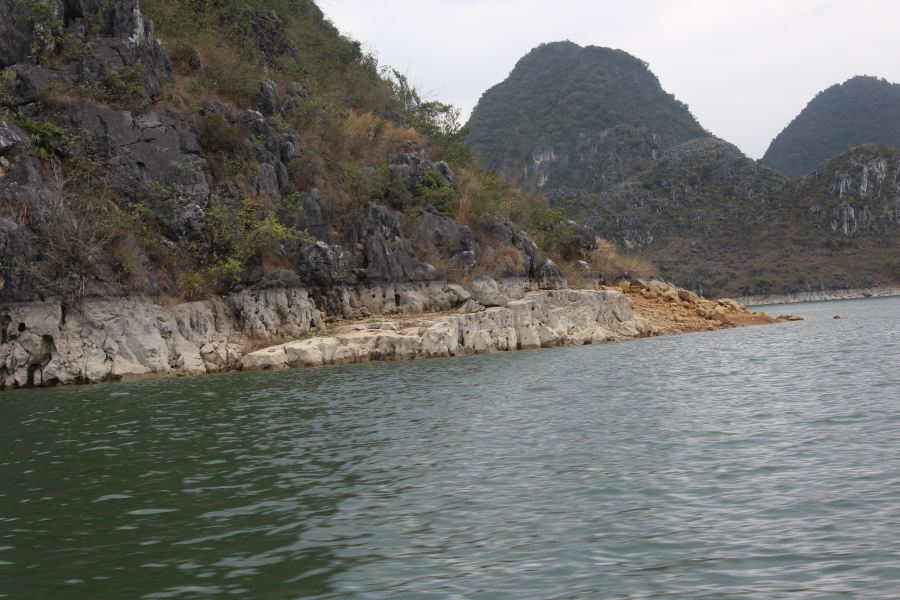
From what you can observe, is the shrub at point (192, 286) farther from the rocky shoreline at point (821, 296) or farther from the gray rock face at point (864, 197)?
the gray rock face at point (864, 197)

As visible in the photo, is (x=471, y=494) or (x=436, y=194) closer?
(x=471, y=494)

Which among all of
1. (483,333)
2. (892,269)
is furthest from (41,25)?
(892,269)

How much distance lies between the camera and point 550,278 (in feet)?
113

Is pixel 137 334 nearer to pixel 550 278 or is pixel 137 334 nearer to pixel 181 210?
pixel 181 210

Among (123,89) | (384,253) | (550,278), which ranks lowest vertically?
(550,278)

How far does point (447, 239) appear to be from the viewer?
1288 inches

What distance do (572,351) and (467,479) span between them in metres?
18.5

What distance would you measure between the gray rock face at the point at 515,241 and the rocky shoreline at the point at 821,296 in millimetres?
76604

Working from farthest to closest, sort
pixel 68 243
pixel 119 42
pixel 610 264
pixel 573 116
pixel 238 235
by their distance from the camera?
pixel 573 116 → pixel 610 264 → pixel 119 42 → pixel 238 235 → pixel 68 243

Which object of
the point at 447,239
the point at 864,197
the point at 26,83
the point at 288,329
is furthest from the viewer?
the point at 864,197

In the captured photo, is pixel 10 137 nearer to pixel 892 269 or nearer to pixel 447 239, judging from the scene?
pixel 447 239

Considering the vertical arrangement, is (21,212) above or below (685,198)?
below

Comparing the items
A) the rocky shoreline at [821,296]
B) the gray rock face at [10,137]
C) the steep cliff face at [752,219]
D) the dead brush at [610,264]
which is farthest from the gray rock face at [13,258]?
the rocky shoreline at [821,296]

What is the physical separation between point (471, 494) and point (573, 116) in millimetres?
165602
